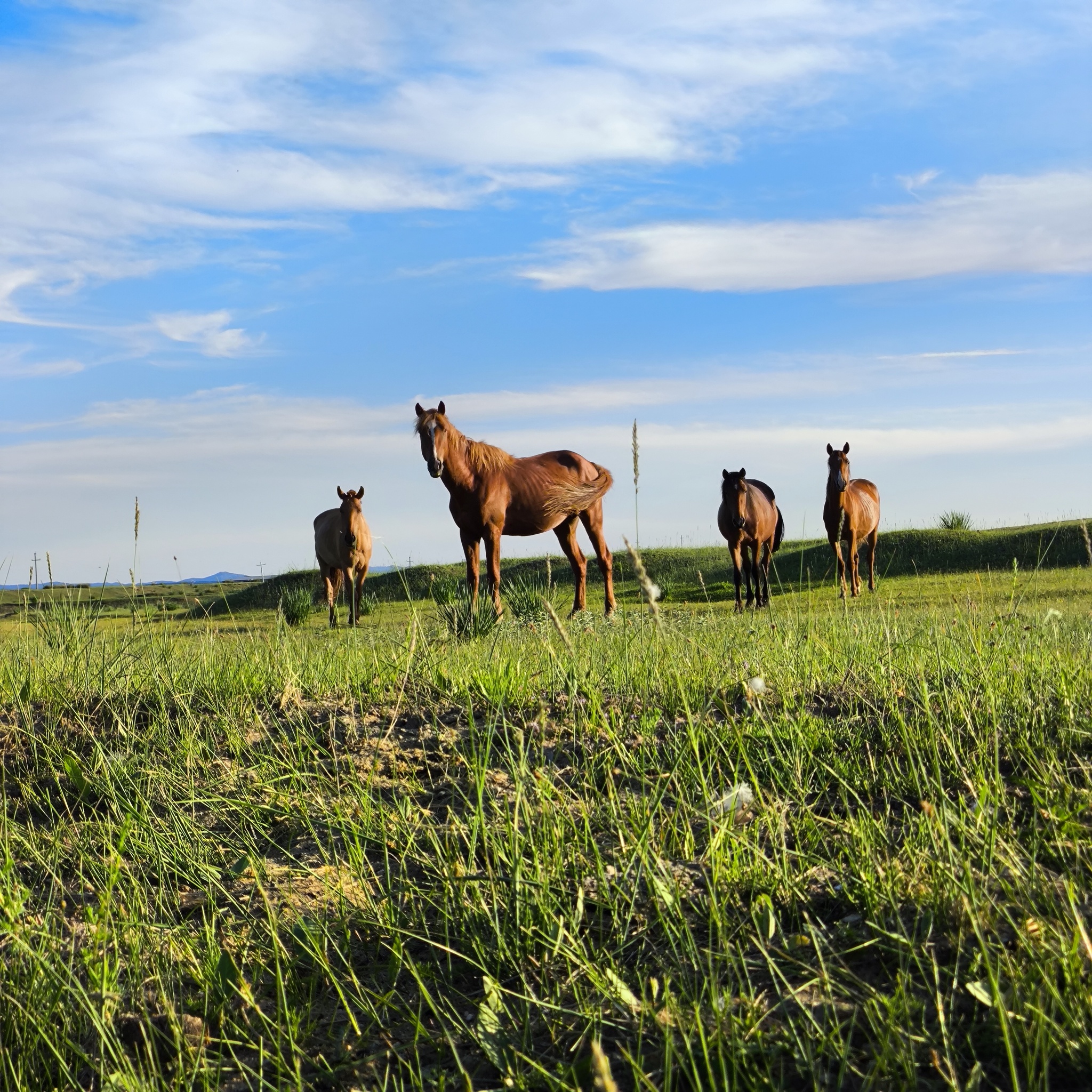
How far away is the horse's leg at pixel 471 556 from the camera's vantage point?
39.6 feet

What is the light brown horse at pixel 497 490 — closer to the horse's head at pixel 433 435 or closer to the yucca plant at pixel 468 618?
the horse's head at pixel 433 435

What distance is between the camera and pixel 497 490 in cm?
1240

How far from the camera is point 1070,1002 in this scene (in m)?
2.21

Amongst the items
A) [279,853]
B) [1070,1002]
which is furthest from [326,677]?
[1070,1002]

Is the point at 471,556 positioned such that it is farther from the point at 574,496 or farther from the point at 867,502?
the point at 867,502

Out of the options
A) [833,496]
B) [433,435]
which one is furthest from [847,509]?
[433,435]

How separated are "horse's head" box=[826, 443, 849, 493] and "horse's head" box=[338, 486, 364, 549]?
7.08 metres

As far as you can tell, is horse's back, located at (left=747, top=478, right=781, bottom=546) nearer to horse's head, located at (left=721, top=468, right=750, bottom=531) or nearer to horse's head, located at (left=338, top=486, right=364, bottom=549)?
horse's head, located at (left=721, top=468, right=750, bottom=531)

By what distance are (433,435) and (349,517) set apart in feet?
14.0

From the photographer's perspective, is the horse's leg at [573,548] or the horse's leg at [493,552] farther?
the horse's leg at [573,548]

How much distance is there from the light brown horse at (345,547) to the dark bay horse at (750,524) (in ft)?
17.3

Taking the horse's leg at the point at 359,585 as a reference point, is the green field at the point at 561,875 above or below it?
below

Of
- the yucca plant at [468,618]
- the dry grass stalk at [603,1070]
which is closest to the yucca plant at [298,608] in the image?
the yucca plant at [468,618]

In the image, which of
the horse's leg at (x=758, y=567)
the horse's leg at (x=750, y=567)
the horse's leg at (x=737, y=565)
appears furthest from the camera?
the horse's leg at (x=750, y=567)
